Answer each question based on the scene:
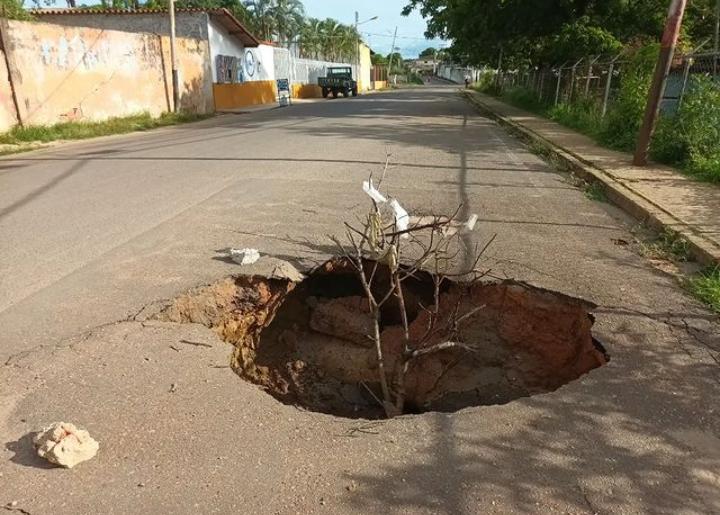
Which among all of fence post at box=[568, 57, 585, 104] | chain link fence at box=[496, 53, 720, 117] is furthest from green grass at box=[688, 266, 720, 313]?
fence post at box=[568, 57, 585, 104]

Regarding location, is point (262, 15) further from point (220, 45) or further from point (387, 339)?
point (387, 339)

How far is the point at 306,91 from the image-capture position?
4206cm

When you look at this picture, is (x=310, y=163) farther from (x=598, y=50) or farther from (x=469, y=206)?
(x=598, y=50)

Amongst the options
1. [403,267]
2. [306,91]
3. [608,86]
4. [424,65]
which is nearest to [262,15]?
[306,91]

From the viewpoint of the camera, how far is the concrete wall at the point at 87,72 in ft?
46.8

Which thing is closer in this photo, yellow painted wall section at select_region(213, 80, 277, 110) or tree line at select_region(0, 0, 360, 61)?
yellow painted wall section at select_region(213, 80, 277, 110)

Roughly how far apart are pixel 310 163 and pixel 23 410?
7.13 meters

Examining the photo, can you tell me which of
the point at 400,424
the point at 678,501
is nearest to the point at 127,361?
the point at 400,424

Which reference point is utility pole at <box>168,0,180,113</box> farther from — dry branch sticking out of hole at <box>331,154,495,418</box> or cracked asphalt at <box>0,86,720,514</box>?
dry branch sticking out of hole at <box>331,154,495,418</box>

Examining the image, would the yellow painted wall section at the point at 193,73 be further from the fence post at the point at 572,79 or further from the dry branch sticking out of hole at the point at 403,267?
the dry branch sticking out of hole at the point at 403,267

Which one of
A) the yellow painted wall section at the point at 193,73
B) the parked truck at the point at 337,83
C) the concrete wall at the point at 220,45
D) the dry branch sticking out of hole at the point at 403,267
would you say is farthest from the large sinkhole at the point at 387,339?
the parked truck at the point at 337,83

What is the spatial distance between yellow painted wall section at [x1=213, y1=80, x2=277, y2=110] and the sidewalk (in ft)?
61.4

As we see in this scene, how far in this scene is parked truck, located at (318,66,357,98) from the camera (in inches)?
1629

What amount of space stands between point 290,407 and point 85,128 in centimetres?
1548
